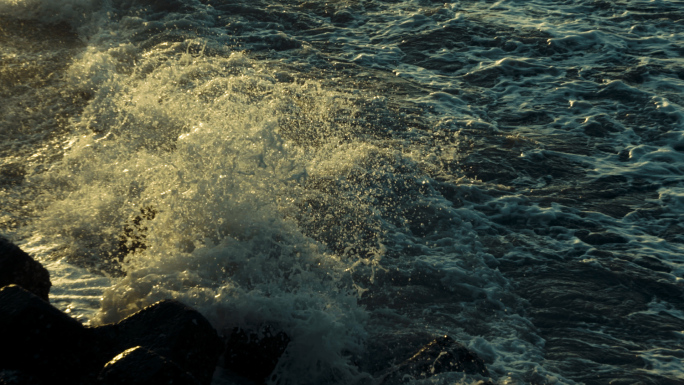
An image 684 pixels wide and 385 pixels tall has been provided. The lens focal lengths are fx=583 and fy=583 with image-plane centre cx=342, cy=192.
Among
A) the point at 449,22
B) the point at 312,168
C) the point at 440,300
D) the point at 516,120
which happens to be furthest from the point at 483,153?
the point at 449,22

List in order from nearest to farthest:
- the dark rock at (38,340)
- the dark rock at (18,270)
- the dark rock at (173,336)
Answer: the dark rock at (38,340) < the dark rock at (173,336) < the dark rock at (18,270)

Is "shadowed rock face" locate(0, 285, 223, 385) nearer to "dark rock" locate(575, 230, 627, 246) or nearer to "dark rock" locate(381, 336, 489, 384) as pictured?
"dark rock" locate(381, 336, 489, 384)

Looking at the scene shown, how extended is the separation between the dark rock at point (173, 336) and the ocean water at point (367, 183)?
0.29m

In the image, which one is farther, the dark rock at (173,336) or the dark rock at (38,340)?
the dark rock at (173,336)

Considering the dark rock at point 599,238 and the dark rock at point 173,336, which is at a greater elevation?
the dark rock at point 173,336

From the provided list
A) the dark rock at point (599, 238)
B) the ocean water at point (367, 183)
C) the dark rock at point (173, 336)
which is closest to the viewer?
the dark rock at point (173, 336)

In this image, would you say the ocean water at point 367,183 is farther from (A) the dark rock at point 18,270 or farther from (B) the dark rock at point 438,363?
(A) the dark rock at point 18,270

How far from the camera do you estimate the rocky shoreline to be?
2973mm

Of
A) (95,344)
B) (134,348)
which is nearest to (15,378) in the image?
(95,344)

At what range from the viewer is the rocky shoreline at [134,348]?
2.97 m

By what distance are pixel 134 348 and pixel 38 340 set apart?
0.61 m

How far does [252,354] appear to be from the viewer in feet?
12.2

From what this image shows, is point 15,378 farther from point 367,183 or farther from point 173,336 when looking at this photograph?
point 367,183

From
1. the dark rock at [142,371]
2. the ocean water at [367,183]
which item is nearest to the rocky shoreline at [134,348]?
the dark rock at [142,371]
